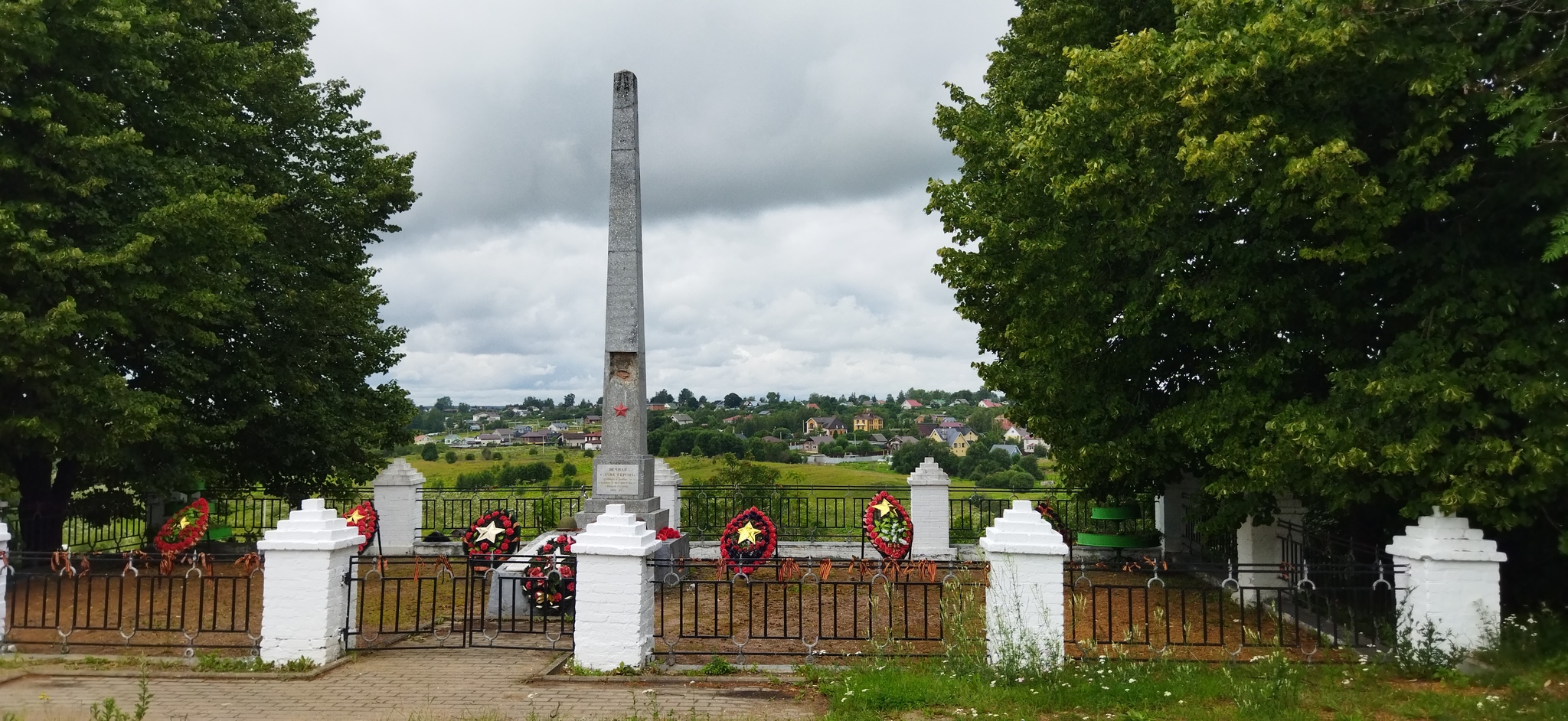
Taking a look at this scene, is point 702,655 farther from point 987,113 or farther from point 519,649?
point 987,113

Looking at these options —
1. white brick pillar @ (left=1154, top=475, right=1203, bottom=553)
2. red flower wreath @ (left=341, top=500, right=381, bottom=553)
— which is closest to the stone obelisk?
red flower wreath @ (left=341, top=500, right=381, bottom=553)

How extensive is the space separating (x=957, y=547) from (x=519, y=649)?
918 cm

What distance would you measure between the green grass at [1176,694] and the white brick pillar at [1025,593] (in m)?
0.24

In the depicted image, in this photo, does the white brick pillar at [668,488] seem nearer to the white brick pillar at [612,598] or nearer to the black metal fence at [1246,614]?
the black metal fence at [1246,614]

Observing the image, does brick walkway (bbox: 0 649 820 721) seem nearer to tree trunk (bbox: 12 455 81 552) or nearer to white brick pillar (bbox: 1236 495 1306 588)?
white brick pillar (bbox: 1236 495 1306 588)

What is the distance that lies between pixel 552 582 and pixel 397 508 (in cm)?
800

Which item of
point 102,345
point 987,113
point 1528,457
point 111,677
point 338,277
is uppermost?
point 987,113

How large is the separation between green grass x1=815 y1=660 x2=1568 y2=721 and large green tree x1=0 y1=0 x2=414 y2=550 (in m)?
10.2

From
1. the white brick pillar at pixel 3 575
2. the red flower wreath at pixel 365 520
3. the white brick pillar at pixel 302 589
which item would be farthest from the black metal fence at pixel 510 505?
the white brick pillar at pixel 302 589

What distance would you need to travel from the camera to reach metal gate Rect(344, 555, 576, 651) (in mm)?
8461

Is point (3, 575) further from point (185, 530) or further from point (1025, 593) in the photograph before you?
point (1025, 593)

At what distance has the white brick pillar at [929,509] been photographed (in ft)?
50.7

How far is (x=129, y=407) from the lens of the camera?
432 inches

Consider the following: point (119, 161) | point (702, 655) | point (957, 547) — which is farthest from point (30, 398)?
point (957, 547)
